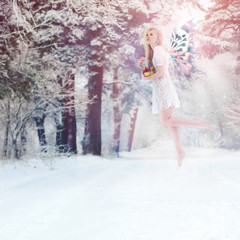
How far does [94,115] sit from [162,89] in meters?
13.1

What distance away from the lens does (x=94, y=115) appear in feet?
56.0

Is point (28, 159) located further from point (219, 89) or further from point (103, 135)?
point (219, 89)

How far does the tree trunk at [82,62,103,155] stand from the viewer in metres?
16.7

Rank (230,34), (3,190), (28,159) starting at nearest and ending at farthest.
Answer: (3,190) → (28,159) → (230,34)

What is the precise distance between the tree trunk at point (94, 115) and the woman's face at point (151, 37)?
1201cm

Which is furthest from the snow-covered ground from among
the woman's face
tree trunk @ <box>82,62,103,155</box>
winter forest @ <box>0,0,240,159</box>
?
tree trunk @ <box>82,62,103,155</box>

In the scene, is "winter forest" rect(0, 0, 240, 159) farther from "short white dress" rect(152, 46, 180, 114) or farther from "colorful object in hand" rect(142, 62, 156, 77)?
"colorful object in hand" rect(142, 62, 156, 77)

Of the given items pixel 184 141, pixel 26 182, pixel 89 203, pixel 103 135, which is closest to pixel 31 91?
pixel 26 182

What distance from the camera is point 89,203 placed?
5164 millimetres

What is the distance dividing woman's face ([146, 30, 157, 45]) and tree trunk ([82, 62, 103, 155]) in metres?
12.0

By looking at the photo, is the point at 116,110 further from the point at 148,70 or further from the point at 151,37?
the point at 148,70

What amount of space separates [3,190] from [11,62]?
13.1 feet

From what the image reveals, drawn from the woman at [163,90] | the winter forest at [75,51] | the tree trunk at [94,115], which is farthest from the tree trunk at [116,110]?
the woman at [163,90]

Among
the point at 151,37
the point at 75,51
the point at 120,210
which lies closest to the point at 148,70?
the point at 151,37
